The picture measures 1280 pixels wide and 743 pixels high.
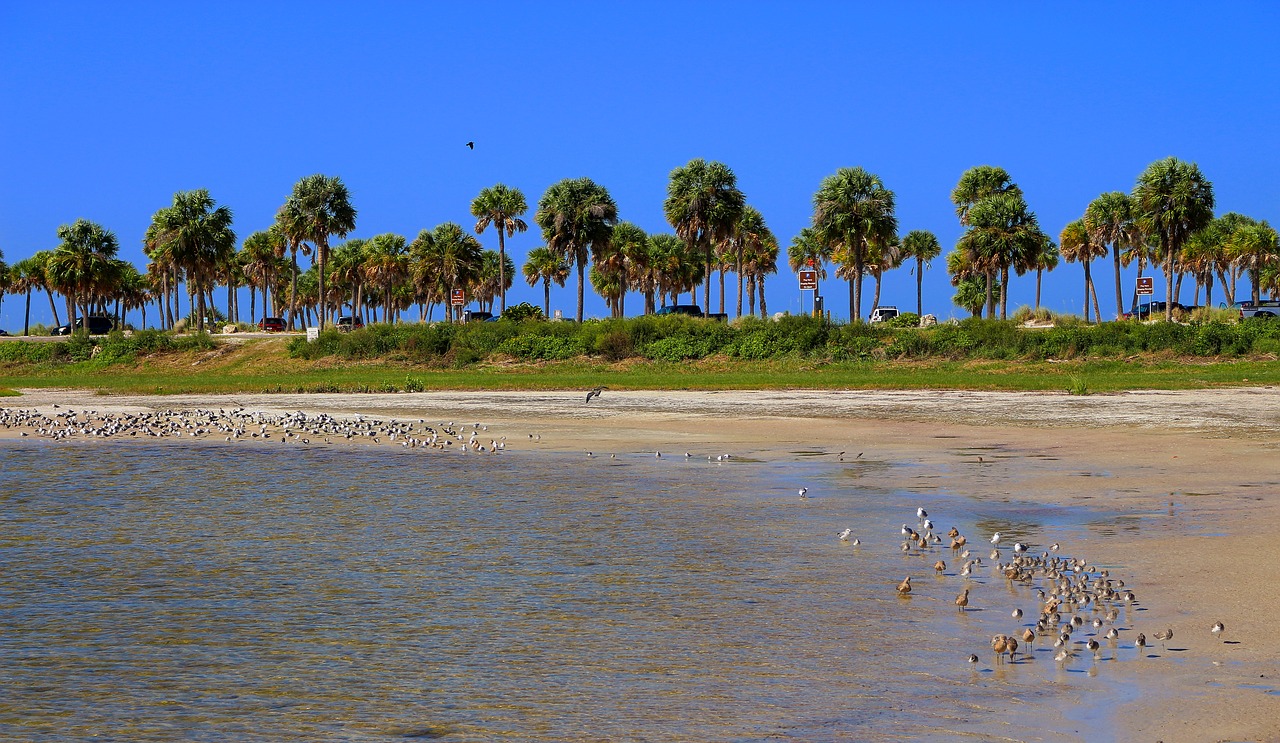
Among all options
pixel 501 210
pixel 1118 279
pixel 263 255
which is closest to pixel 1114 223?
pixel 1118 279

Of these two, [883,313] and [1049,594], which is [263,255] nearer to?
[883,313]

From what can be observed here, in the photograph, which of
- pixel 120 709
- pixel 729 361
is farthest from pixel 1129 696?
pixel 729 361

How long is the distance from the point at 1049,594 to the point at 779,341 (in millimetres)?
47588

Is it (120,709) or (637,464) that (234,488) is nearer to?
(637,464)

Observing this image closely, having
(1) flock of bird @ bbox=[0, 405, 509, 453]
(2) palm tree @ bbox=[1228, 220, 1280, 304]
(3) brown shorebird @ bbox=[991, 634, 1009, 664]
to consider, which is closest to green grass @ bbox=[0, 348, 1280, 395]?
(1) flock of bird @ bbox=[0, 405, 509, 453]

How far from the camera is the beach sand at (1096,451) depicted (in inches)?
304

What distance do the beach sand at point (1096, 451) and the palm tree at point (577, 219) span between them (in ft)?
132

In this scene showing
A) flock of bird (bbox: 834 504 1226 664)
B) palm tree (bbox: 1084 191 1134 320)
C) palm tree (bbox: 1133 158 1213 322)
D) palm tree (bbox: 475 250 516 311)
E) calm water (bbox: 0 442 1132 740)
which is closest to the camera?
calm water (bbox: 0 442 1132 740)

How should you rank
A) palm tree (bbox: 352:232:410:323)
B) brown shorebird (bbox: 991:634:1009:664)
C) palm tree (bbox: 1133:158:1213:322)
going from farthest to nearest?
1. palm tree (bbox: 352:232:410:323)
2. palm tree (bbox: 1133:158:1213:322)
3. brown shorebird (bbox: 991:634:1009:664)

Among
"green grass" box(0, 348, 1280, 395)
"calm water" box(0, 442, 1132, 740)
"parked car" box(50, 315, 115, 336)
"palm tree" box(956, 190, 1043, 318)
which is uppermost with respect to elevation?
"palm tree" box(956, 190, 1043, 318)

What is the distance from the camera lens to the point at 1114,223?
313ft

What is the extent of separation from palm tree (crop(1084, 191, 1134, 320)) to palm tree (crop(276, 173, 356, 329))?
5904cm

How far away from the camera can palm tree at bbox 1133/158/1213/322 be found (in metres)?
70.6

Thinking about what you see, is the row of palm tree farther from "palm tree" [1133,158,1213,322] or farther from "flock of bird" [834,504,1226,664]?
"flock of bird" [834,504,1226,664]
